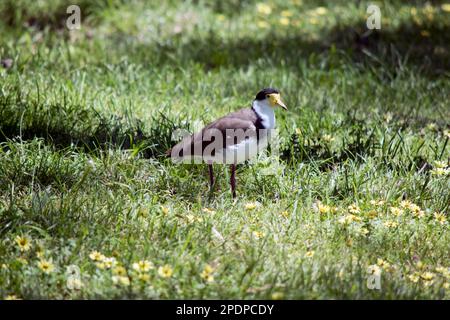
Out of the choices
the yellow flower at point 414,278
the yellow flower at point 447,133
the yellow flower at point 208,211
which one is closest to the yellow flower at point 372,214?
the yellow flower at point 414,278

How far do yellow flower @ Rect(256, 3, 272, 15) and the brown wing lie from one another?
14.2ft

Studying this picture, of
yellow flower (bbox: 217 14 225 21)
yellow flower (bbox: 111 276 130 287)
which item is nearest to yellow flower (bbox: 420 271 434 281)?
yellow flower (bbox: 111 276 130 287)

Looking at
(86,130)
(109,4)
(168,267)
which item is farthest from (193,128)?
(109,4)

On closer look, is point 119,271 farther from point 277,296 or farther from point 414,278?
point 414,278

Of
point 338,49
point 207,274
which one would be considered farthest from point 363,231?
point 338,49

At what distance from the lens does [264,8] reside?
8938 millimetres

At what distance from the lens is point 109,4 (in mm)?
8445

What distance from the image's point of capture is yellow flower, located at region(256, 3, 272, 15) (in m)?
8.88

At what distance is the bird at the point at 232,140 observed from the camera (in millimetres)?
4637

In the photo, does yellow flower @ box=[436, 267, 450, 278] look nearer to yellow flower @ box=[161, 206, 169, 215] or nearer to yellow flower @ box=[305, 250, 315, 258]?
yellow flower @ box=[305, 250, 315, 258]

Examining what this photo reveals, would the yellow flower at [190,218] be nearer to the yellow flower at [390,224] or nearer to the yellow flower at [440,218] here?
the yellow flower at [390,224]

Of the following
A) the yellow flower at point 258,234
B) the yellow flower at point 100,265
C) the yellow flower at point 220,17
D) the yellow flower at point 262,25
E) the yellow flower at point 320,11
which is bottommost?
the yellow flower at point 258,234

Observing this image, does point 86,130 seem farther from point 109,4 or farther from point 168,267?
point 109,4
